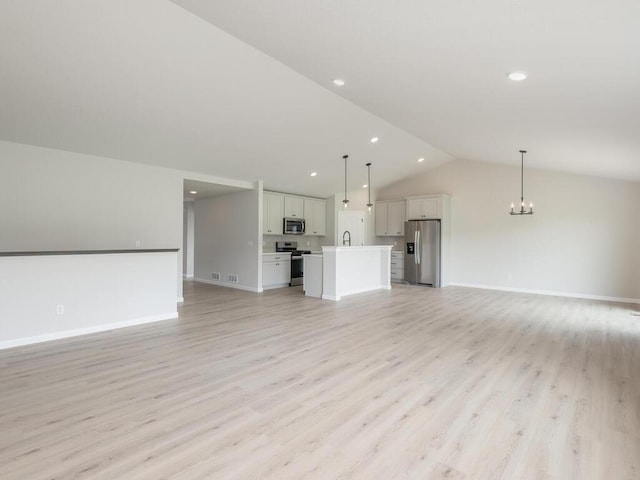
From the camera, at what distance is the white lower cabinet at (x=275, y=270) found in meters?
8.11

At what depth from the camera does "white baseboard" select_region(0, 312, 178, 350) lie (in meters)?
3.86

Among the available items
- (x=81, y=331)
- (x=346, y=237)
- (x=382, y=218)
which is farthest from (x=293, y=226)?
(x=81, y=331)

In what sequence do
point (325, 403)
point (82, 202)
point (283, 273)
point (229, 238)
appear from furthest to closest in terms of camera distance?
point (283, 273), point (229, 238), point (82, 202), point (325, 403)

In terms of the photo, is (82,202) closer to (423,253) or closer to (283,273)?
(283,273)

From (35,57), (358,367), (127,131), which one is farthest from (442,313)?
(35,57)

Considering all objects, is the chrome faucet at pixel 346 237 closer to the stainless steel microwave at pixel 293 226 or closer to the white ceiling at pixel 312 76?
the stainless steel microwave at pixel 293 226

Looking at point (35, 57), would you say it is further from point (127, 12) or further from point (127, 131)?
point (127, 131)

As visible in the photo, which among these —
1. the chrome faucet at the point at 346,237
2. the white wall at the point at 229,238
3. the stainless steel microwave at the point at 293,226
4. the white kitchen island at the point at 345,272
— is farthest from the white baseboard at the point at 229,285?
the chrome faucet at the point at 346,237

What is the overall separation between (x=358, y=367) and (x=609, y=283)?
21.4ft

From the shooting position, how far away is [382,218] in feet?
33.4

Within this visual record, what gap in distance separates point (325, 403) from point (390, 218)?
25.9 feet

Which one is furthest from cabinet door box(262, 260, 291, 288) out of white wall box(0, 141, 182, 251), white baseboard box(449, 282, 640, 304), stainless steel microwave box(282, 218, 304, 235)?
→ white baseboard box(449, 282, 640, 304)

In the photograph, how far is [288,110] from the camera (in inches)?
200

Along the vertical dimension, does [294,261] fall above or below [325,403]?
above
